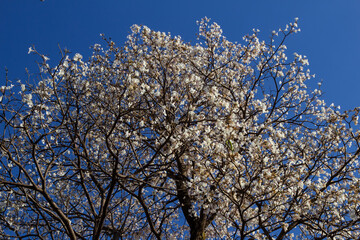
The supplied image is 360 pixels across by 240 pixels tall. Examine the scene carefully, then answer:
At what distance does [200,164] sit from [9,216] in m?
5.16

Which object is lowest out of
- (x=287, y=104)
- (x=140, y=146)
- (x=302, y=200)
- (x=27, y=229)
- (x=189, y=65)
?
(x=302, y=200)

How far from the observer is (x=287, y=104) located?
10.2m

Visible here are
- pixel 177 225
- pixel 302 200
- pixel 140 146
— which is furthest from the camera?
pixel 177 225

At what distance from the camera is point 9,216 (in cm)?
805

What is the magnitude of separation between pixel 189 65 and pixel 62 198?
4795mm

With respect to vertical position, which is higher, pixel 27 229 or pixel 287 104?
pixel 287 104

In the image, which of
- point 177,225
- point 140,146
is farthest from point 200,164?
point 177,225

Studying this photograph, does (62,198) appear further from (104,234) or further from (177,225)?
(177,225)

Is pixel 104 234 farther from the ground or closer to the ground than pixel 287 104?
closer to the ground

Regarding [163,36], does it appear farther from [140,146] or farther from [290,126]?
[290,126]

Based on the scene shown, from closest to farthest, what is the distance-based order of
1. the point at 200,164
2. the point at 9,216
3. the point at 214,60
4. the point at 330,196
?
the point at 200,164, the point at 330,196, the point at 9,216, the point at 214,60

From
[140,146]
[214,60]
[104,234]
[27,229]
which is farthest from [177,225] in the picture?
[214,60]

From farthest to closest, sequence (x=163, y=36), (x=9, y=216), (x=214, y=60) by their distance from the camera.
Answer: (x=214, y=60)
(x=163, y=36)
(x=9, y=216)

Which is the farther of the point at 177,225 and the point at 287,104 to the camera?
the point at 177,225
